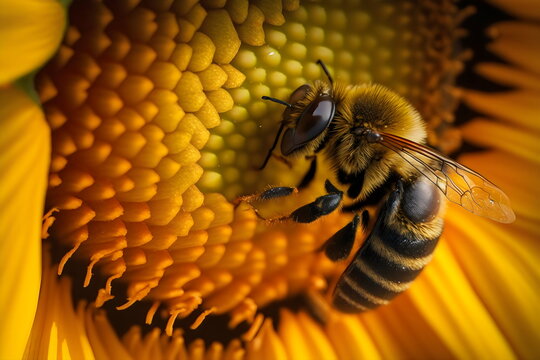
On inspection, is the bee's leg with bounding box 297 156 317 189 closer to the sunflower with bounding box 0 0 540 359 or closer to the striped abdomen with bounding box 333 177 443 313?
the sunflower with bounding box 0 0 540 359

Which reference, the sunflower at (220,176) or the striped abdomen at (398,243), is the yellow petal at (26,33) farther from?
the striped abdomen at (398,243)

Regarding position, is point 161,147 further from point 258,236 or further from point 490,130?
point 490,130

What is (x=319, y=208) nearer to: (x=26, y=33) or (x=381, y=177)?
(x=381, y=177)

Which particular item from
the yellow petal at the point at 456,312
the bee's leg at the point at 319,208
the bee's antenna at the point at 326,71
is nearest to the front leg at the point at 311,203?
the bee's leg at the point at 319,208

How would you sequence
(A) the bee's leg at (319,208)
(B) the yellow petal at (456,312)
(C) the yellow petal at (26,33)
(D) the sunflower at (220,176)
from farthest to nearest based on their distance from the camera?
(B) the yellow petal at (456,312) < (A) the bee's leg at (319,208) < (D) the sunflower at (220,176) < (C) the yellow petal at (26,33)

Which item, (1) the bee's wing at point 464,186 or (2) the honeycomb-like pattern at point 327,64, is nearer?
(1) the bee's wing at point 464,186

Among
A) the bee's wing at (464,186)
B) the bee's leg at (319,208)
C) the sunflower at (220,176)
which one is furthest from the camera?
the bee's leg at (319,208)
